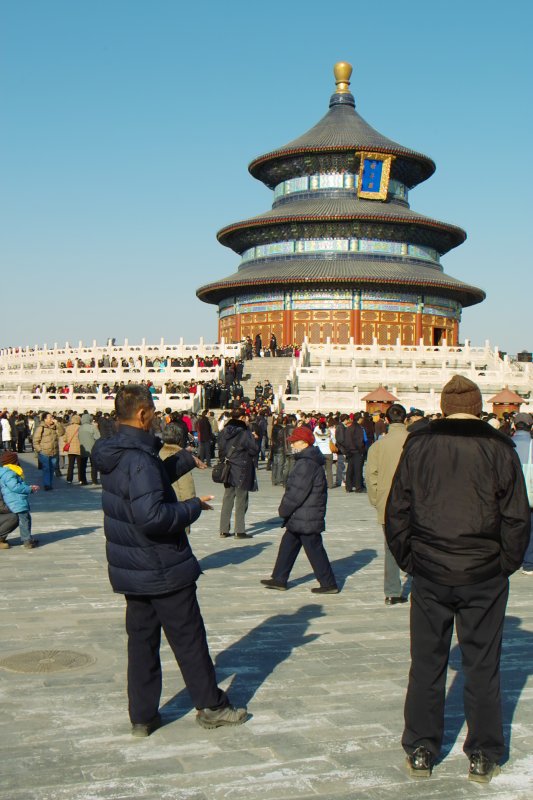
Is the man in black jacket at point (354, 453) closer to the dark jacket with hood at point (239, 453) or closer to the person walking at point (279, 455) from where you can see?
the person walking at point (279, 455)

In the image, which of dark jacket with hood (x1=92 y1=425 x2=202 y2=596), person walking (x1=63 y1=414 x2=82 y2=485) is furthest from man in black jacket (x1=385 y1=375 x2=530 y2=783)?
person walking (x1=63 y1=414 x2=82 y2=485)

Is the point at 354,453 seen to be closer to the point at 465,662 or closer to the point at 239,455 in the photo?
the point at 239,455

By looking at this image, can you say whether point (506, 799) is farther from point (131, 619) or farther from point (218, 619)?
point (218, 619)

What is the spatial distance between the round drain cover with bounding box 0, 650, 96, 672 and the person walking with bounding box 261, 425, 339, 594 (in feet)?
9.28

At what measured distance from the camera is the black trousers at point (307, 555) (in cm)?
895

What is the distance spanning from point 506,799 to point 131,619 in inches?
82.2

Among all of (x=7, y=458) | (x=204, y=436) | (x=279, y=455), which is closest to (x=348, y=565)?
(x=7, y=458)

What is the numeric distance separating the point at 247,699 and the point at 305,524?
3360 mm

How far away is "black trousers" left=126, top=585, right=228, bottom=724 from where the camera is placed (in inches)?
200

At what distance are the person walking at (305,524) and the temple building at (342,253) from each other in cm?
4262

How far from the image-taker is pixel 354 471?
64.8ft

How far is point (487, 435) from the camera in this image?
471cm

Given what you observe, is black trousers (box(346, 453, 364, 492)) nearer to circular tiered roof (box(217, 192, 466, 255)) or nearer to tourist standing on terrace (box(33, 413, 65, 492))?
tourist standing on terrace (box(33, 413, 65, 492))

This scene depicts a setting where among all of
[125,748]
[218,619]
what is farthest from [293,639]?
[125,748]
